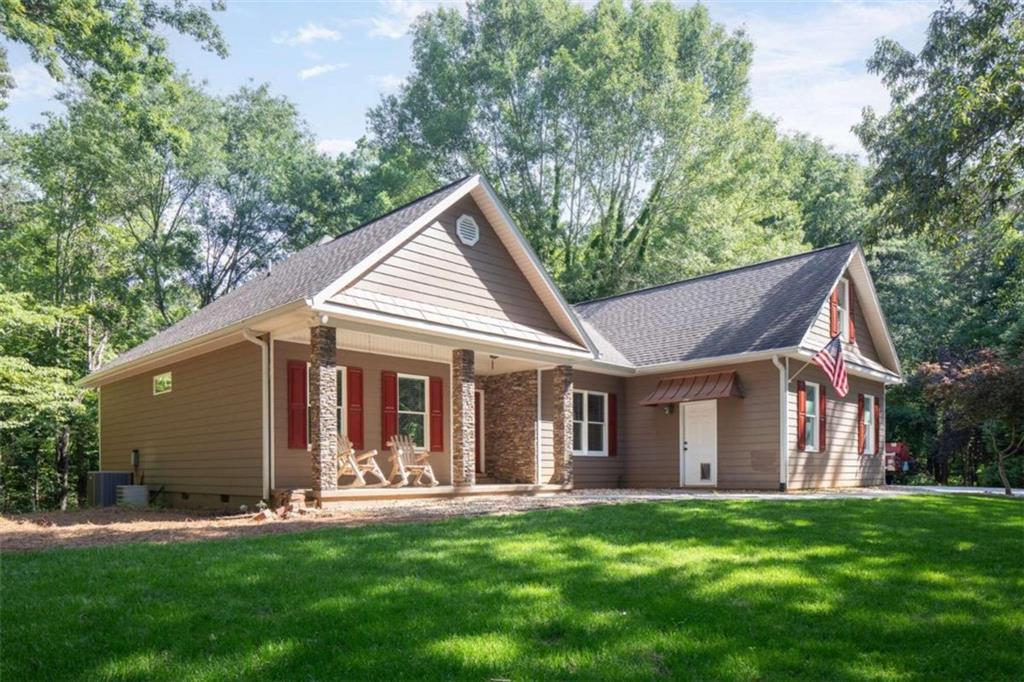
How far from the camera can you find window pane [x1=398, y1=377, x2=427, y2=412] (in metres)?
15.4

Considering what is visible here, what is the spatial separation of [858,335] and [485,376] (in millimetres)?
9554

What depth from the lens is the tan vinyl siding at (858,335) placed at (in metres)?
16.9

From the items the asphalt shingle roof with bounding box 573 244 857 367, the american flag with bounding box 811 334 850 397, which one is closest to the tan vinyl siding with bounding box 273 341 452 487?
the asphalt shingle roof with bounding box 573 244 857 367

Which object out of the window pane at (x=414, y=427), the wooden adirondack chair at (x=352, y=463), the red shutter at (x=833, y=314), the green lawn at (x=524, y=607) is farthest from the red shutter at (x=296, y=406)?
the red shutter at (x=833, y=314)

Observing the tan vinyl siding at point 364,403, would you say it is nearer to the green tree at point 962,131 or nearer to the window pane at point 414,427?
the window pane at point 414,427

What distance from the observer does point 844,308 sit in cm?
1894

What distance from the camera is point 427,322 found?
13.0m

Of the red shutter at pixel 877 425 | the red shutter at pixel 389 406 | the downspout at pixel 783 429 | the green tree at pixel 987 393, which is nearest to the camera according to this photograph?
the green tree at pixel 987 393

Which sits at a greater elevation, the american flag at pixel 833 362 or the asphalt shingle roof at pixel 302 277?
the asphalt shingle roof at pixel 302 277

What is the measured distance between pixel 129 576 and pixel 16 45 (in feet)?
40.3

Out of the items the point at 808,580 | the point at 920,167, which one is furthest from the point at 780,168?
the point at 808,580

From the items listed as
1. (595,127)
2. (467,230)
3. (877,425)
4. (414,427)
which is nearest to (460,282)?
(467,230)

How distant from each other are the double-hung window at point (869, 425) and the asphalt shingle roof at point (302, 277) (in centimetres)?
1239

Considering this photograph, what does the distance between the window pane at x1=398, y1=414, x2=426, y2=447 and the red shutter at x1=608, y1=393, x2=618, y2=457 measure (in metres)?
4.99
